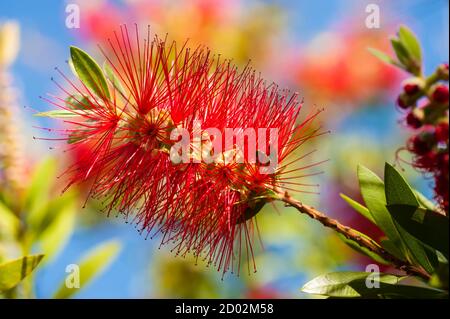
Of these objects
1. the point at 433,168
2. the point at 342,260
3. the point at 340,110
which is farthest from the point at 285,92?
the point at 340,110

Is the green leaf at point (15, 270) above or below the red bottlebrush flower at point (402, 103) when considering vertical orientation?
below

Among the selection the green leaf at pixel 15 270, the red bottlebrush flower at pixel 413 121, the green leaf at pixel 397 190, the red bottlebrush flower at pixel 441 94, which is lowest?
the green leaf at pixel 15 270

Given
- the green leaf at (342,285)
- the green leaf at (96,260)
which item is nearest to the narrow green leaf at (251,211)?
the green leaf at (342,285)

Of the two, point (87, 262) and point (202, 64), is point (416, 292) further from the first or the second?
point (87, 262)

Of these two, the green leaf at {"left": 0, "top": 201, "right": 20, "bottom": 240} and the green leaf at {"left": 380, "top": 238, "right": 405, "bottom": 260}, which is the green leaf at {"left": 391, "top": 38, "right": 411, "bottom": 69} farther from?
the green leaf at {"left": 0, "top": 201, "right": 20, "bottom": 240}

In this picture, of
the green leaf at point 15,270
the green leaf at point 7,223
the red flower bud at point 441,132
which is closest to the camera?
the red flower bud at point 441,132

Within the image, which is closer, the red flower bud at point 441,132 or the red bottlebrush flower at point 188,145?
the red flower bud at point 441,132

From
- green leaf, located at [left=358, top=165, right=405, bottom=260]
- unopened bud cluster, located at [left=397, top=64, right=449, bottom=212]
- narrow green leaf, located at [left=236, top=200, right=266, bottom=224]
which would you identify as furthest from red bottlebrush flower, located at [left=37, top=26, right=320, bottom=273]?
unopened bud cluster, located at [left=397, top=64, right=449, bottom=212]

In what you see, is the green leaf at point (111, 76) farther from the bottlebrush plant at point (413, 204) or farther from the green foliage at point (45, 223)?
the green foliage at point (45, 223)
